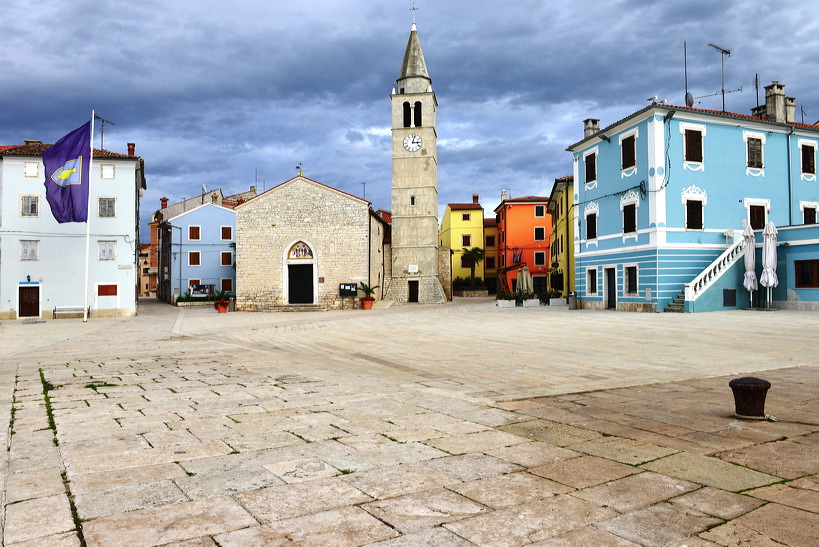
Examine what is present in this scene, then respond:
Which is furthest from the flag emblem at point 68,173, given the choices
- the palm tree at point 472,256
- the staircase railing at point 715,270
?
the palm tree at point 472,256

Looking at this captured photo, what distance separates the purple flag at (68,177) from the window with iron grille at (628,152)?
2375cm

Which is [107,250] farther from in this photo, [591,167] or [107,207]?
[591,167]

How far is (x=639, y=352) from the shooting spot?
11117 millimetres

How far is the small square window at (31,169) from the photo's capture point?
3053cm

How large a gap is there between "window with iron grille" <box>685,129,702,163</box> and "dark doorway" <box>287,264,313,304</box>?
21.4 meters

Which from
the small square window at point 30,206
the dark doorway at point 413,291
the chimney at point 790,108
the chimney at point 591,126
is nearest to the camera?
the chimney at point 790,108

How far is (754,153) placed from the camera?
83.3 feet

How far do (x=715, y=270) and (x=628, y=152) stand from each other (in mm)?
6162

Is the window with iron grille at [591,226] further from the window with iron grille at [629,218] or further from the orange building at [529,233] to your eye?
the orange building at [529,233]

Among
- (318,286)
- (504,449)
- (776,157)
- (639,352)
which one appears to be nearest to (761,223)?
(776,157)

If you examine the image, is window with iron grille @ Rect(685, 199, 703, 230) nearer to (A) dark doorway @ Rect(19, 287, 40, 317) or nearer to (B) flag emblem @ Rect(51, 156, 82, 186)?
(B) flag emblem @ Rect(51, 156, 82, 186)

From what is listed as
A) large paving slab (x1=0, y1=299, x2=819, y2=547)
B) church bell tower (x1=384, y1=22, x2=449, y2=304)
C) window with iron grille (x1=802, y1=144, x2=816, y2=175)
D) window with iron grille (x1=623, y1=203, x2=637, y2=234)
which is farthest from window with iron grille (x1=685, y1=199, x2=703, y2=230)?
church bell tower (x1=384, y1=22, x2=449, y2=304)

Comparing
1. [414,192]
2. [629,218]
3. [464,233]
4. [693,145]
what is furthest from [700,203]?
[464,233]

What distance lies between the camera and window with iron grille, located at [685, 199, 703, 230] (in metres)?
24.1
